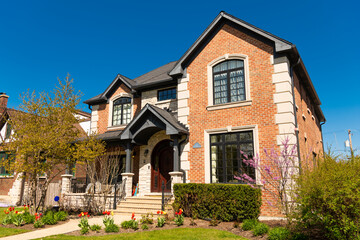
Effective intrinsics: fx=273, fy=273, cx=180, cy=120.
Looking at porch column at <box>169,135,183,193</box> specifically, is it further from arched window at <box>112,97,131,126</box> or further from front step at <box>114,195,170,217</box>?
arched window at <box>112,97,131,126</box>

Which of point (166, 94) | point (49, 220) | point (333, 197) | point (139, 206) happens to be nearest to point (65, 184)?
point (49, 220)

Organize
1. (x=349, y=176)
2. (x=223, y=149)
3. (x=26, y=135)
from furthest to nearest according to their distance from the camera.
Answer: (x=223, y=149), (x=26, y=135), (x=349, y=176)

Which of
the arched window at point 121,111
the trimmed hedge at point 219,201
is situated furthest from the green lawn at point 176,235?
the arched window at point 121,111

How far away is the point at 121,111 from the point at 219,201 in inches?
360

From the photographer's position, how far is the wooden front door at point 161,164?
44.6 ft

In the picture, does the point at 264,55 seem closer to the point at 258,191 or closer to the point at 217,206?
the point at 258,191

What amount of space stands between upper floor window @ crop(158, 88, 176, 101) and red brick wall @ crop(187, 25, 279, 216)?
1.95 meters

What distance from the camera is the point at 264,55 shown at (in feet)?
36.8

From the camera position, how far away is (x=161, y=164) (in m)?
13.9

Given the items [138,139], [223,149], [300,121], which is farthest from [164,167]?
[300,121]

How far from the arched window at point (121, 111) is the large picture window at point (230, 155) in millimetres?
6343

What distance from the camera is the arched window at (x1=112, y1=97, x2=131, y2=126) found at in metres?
15.9

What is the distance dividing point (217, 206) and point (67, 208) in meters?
7.63

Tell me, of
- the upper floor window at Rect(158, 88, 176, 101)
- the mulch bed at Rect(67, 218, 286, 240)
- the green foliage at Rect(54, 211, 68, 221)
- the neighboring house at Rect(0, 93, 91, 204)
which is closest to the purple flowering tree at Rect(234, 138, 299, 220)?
the mulch bed at Rect(67, 218, 286, 240)
